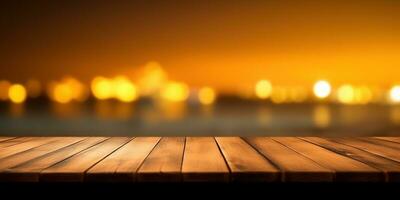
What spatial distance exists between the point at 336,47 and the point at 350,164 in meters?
8.18

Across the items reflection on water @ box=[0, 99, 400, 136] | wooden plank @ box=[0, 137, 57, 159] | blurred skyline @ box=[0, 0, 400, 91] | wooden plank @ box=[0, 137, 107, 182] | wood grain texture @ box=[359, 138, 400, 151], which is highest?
blurred skyline @ box=[0, 0, 400, 91]

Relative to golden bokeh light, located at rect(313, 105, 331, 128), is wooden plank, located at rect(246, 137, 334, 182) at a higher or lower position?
higher

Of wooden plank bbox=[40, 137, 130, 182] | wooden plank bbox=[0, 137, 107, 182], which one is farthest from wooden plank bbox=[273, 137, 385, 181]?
wooden plank bbox=[0, 137, 107, 182]

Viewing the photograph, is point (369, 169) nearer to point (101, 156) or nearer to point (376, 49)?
point (101, 156)

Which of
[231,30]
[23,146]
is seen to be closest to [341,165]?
[23,146]

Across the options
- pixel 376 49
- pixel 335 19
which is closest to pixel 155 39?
pixel 335 19

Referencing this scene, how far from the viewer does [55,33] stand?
1070 centimetres

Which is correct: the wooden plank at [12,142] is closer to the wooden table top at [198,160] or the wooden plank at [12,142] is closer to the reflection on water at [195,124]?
the wooden table top at [198,160]

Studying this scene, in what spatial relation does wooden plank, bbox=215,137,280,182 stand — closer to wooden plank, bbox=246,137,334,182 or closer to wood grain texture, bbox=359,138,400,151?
wooden plank, bbox=246,137,334,182

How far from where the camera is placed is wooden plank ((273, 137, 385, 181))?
6.63 ft

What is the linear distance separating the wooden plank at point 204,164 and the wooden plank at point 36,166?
719 millimetres

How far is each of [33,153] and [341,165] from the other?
1.87 metres

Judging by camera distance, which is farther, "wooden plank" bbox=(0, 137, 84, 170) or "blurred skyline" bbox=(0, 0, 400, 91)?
"blurred skyline" bbox=(0, 0, 400, 91)

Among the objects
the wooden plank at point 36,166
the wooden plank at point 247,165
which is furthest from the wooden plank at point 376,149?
the wooden plank at point 36,166
